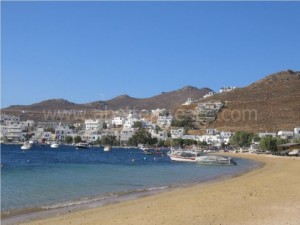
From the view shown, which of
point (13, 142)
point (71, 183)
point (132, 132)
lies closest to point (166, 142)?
point (132, 132)

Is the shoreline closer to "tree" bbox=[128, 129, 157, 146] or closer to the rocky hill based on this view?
the rocky hill

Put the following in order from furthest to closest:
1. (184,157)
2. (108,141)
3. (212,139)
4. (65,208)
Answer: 1. (108,141)
2. (212,139)
3. (184,157)
4. (65,208)

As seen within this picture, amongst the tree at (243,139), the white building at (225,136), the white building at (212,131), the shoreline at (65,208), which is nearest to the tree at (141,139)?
the white building at (212,131)

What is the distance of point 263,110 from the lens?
166 metres

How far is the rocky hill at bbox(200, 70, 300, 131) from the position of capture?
6112 inches

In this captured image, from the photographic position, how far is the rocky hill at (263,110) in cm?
15525

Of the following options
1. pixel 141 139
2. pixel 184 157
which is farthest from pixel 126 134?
pixel 184 157

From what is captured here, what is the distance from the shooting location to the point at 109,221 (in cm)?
A: 1544

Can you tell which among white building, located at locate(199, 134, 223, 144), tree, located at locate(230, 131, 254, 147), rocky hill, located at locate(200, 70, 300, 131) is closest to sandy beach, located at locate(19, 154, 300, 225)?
tree, located at locate(230, 131, 254, 147)

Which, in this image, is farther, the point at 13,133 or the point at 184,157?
the point at 13,133

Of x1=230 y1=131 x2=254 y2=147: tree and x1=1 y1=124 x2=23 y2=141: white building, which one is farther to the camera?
x1=1 y1=124 x2=23 y2=141: white building

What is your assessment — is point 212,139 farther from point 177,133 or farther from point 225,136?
point 177,133

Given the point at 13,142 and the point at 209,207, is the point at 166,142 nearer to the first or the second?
the point at 13,142

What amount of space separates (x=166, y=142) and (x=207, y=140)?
46.3ft
